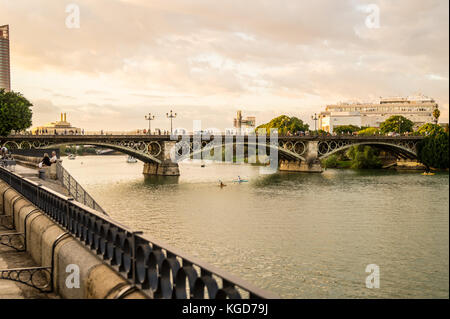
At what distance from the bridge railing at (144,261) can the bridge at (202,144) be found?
70.9 metres

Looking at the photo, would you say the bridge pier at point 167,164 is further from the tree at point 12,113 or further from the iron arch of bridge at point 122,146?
the tree at point 12,113

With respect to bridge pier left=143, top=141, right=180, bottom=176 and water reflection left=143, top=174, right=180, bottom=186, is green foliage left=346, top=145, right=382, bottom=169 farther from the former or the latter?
water reflection left=143, top=174, right=180, bottom=186

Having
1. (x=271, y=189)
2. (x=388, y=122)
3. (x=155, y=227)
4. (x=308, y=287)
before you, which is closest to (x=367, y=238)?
(x=308, y=287)

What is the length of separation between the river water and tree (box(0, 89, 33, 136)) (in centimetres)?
2249

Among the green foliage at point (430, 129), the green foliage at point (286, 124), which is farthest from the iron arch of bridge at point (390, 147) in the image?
the green foliage at point (286, 124)

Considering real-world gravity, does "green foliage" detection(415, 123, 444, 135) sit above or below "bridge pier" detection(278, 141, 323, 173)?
above

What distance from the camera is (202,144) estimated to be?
9369 centimetres

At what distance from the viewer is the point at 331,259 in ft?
84.8

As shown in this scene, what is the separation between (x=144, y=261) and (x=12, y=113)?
2940 inches

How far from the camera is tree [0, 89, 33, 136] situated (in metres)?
73.1

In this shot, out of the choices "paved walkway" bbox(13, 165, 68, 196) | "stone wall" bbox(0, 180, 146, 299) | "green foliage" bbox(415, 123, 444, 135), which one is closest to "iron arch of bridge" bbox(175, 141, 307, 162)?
"green foliage" bbox(415, 123, 444, 135)
